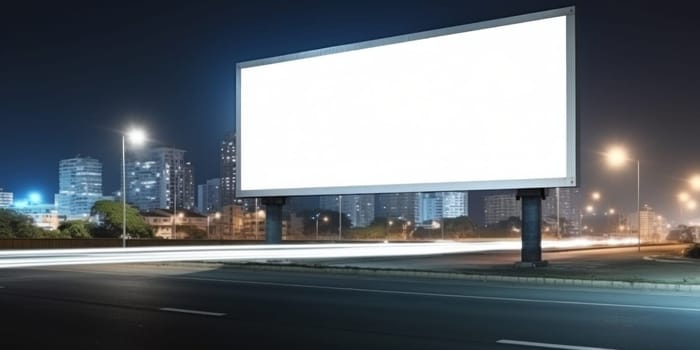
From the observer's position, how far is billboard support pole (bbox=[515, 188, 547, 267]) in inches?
921

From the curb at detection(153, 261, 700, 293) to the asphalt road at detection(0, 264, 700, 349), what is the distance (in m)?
0.92

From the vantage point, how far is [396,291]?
16156mm

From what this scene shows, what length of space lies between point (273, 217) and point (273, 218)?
57mm

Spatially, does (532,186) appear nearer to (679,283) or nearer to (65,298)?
(679,283)

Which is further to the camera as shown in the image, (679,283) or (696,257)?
(696,257)

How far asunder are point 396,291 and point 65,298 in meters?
7.07

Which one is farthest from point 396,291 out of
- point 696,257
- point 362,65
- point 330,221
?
point 330,221

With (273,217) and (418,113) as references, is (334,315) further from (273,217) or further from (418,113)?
(273,217)

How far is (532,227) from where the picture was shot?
23.5 m

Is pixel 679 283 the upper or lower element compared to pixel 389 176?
lower

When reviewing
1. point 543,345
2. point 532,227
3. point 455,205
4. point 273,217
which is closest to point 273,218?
point 273,217

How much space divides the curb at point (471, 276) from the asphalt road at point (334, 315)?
92 centimetres

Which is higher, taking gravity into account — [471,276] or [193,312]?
[193,312]

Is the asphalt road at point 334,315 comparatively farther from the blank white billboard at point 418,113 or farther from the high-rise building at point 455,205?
the high-rise building at point 455,205
